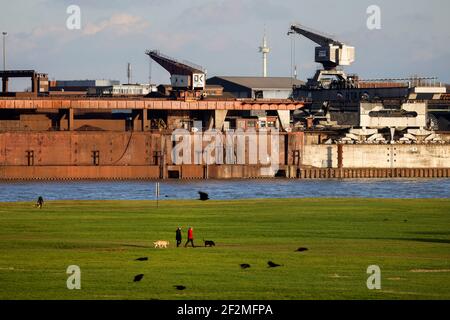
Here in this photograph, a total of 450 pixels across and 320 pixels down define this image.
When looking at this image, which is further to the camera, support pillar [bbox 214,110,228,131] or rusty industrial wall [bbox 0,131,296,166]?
support pillar [bbox 214,110,228,131]

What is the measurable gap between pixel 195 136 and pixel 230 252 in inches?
4219

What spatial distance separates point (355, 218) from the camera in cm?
8375

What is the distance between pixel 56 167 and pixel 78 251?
Answer: 323 ft

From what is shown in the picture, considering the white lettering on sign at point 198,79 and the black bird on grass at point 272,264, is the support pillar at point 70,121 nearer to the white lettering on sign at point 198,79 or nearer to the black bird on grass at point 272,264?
the white lettering on sign at point 198,79

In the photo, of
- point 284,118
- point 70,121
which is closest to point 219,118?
point 284,118

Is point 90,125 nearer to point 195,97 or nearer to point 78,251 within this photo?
point 195,97

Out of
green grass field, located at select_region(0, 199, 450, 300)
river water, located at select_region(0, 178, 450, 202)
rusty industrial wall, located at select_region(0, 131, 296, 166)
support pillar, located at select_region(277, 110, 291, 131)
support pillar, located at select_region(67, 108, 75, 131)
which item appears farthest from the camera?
support pillar, located at select_region(277, 110, 291, 131)

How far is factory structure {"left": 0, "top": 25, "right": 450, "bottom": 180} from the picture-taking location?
529 feet

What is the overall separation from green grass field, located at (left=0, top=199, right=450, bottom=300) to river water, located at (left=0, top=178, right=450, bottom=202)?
27.7m

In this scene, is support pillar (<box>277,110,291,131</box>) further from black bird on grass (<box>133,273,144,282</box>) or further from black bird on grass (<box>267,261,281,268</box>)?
black bird on grass (<box>133,273,144,282</box>)

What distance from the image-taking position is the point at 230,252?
60.9 meters

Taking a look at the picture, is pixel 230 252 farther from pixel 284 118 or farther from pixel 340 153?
pixel 284 118

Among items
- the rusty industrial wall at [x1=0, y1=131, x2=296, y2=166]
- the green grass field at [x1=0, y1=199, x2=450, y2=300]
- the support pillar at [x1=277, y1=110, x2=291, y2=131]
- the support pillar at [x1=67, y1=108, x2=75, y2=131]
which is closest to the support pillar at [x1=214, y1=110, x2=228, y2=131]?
the support pillar at [x1=277, y1=110, x2=291, y2=131]

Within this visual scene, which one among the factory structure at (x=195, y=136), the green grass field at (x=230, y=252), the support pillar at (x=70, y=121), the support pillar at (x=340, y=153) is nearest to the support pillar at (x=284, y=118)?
the factory structure at (x=195, y=136)
